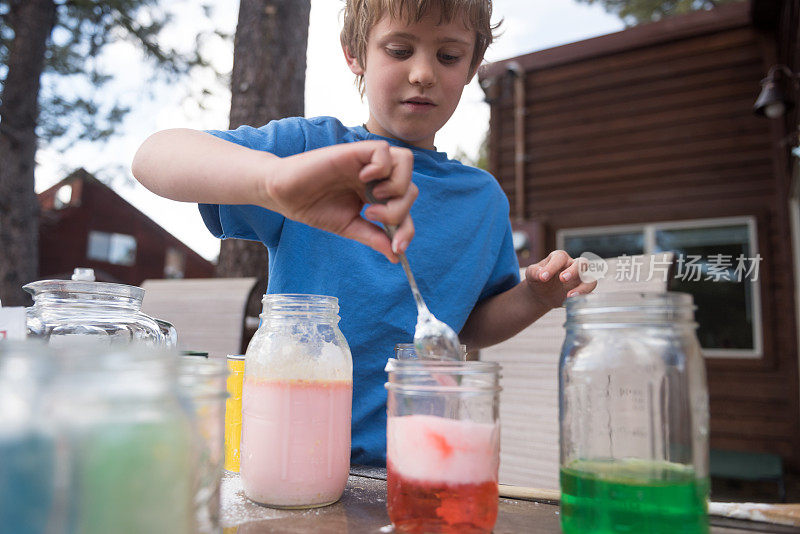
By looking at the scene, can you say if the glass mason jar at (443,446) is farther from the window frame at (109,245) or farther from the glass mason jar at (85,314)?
the window frame at (109,245)

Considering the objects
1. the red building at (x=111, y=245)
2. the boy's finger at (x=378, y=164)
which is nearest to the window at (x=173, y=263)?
the red building at (x=111, y=245)

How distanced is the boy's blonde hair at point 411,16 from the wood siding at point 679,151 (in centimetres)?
436

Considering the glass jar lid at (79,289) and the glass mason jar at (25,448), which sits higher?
the glass jar lid at (79,289)

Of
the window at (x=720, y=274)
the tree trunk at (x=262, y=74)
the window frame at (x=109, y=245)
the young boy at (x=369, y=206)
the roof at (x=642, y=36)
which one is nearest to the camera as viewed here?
the young boy at (x=369, y=206)

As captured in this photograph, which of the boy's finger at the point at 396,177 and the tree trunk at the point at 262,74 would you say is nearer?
Result: the boy's finger at the point at 396,177

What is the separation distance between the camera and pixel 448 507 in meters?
0.63

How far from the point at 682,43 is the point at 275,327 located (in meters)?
6.29

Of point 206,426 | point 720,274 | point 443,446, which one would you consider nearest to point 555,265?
point 443,446

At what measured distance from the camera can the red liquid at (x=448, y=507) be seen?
0.63 m

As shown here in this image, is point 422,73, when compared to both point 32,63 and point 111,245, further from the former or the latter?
point 111,245

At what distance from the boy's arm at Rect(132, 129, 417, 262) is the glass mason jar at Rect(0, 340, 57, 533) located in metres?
0.40

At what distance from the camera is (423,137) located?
1420 mm

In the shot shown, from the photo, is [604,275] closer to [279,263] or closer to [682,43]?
[279,263]

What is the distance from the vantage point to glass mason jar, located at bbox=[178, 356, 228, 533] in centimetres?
49
